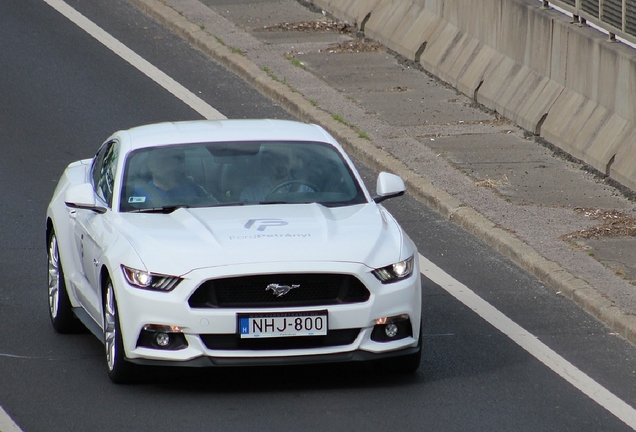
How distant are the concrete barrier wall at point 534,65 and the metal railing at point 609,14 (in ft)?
0.40

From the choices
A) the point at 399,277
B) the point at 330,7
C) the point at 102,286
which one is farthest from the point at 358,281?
the point at 330,7

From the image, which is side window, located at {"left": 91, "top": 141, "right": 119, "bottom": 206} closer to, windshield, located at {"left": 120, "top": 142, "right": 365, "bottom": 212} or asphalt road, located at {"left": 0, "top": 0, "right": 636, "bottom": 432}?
windshield, located at {"left": 120, "top": 142, "right": 365, "bottom": 212}

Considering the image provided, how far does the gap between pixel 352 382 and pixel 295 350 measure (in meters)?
0.62

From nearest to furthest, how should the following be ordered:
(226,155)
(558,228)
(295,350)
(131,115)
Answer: (295,350) → (226,155) → (558,228) → (131,115)

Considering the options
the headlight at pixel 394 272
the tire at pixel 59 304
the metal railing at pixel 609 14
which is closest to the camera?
the headlight at pixel 394 272

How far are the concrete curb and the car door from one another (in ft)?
11.8

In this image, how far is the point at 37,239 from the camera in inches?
541

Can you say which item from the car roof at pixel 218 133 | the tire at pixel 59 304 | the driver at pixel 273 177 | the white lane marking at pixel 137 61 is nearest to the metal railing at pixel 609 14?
the white lane marking at pixel 137 61

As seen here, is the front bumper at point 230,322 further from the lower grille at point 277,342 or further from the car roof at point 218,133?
the car roof at point 218,133

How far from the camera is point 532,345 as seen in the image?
1086 centimetres

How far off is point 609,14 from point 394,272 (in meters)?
7.11

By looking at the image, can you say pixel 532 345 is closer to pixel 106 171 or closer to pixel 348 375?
pixel 348 375

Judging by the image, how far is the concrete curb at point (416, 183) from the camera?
462 inches

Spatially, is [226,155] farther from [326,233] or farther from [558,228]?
[558,228]
